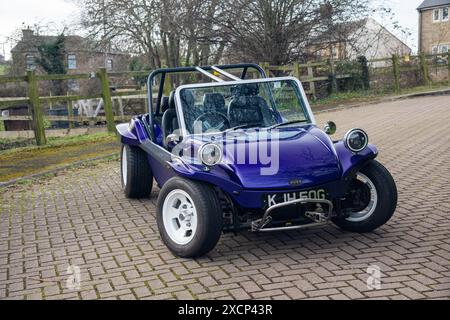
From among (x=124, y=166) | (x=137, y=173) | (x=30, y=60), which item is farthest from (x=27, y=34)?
(x=137, y=173)

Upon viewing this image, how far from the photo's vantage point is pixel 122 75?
52.5 ft

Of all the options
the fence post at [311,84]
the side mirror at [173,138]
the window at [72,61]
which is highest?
the window at [72,61]

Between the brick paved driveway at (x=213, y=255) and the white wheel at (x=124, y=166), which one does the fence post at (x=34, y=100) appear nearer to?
the brick paved driveway at (x=213, y=255)

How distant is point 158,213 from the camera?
210 inches

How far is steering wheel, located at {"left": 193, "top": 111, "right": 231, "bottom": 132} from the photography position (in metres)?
6.09

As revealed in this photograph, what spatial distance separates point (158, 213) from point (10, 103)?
319 inches

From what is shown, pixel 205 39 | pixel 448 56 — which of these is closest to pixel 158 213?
pixel 205 39

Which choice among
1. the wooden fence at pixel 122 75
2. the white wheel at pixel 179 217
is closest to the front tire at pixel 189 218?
the white wheel at pixel 179 217

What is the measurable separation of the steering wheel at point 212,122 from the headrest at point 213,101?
3.2 inches

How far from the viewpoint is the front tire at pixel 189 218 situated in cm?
490

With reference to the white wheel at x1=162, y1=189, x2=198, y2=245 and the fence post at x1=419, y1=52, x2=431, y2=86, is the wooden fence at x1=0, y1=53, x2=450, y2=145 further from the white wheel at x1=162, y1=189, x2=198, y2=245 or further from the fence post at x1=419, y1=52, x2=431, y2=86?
the white wheel at x1=162, y1=189, x2=198, y2=245

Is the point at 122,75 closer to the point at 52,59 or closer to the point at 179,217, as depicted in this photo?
the point at 179,217

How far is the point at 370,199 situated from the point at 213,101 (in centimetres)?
189

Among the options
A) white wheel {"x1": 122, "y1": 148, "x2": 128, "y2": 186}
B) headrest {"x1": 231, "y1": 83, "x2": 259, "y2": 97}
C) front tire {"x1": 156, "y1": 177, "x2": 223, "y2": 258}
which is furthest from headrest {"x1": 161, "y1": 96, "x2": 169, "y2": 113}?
front tire {"x1": 156, "y1": 177, "x2": 223, "y2": 258}
